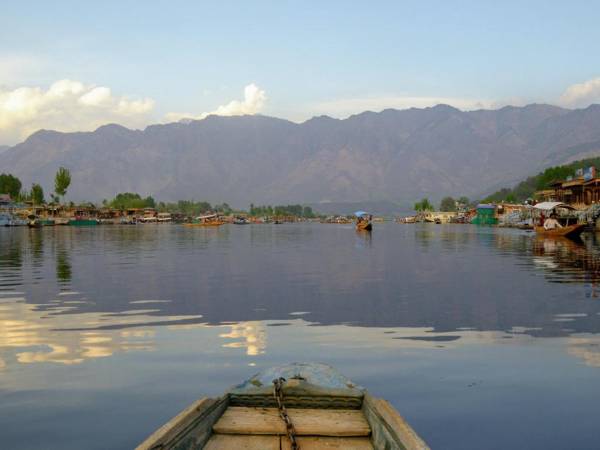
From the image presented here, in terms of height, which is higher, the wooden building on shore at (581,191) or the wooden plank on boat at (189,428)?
the wooden building on shore at (581,191)

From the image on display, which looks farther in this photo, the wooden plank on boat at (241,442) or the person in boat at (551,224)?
the person in boat at (551,224)

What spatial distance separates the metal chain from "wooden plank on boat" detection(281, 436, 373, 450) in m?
0.12

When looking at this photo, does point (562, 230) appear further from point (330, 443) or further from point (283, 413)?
point (330, 443)

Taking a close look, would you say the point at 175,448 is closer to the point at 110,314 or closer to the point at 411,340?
the point at 411,340

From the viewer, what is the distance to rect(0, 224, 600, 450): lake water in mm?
10188

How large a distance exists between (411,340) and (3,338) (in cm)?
1315

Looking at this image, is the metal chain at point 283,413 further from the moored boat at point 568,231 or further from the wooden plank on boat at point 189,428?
the moored boat at point 568,231

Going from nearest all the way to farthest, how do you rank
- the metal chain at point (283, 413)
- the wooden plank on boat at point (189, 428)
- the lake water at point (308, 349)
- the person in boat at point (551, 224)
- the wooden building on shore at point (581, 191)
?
the wooden plank on boat at point (189, 428) < the metal chain at point (283, 413) < the lake water at point (308, 349) < the person in boat at point (551, 224) < the wooden building on shore at point (581, 191)

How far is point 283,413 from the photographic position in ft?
26.3

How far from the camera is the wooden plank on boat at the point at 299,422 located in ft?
25.1

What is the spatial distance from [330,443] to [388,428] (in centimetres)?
89

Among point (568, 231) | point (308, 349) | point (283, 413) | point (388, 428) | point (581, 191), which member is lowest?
point (308, 349)

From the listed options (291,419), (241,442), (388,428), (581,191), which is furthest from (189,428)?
(581,191)

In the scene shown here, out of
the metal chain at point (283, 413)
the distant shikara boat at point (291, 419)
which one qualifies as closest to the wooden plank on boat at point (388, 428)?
the distant shikara boat at point (291, 419)
